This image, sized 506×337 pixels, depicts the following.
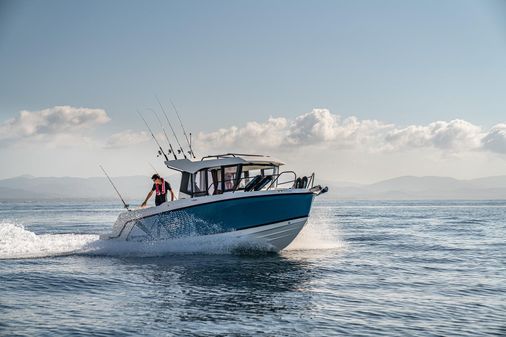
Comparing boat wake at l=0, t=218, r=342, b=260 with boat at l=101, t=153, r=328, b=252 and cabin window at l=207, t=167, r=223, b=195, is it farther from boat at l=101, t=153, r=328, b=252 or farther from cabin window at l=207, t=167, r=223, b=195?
cabin window at l=207, t=167, r=223, b=195

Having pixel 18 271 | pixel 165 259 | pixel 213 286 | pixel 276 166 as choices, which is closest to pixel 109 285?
pixel 213 286

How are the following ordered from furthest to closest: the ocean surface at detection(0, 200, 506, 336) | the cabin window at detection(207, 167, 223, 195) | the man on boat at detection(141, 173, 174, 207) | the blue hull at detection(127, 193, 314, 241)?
1. the man on boat at detection(141, 173, 174, 207)
2. the cabin window at detection(207, 167, 223, 195)
3. the blue hull at detection(127, 193, 314, 241)
4. the ocean surface at detection(0, 200, 506, 336)

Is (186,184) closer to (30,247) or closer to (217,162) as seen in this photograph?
(217,162)

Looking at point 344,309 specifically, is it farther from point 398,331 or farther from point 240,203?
point 240,203

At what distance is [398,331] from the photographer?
924 centimetres

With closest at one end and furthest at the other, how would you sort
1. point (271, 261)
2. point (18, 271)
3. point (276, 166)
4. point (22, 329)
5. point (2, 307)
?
point (22, 329) → point (2, 307) → point (18, 271) → point (271, 261) → point (276, 166)

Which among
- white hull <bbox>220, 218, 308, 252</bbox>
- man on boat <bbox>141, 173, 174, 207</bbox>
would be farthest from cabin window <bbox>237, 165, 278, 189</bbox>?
man on boat <bbox>141, 173, 174, 207</bbox>

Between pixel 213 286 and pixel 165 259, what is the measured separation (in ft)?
18.9

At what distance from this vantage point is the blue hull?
18297 mm

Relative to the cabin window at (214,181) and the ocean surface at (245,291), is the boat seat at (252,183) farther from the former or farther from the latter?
the ocean surface at (245,291)

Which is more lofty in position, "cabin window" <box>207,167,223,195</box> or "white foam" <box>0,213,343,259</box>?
"cabin window" <box>207,167,223,195</box>

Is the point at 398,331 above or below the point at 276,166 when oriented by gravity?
below

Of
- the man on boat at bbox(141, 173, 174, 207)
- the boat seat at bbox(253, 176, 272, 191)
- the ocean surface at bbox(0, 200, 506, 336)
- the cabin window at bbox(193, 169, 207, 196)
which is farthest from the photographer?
the man on boat at bbox(141, 173, 174, 207)

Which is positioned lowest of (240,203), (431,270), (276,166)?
(431,270)
